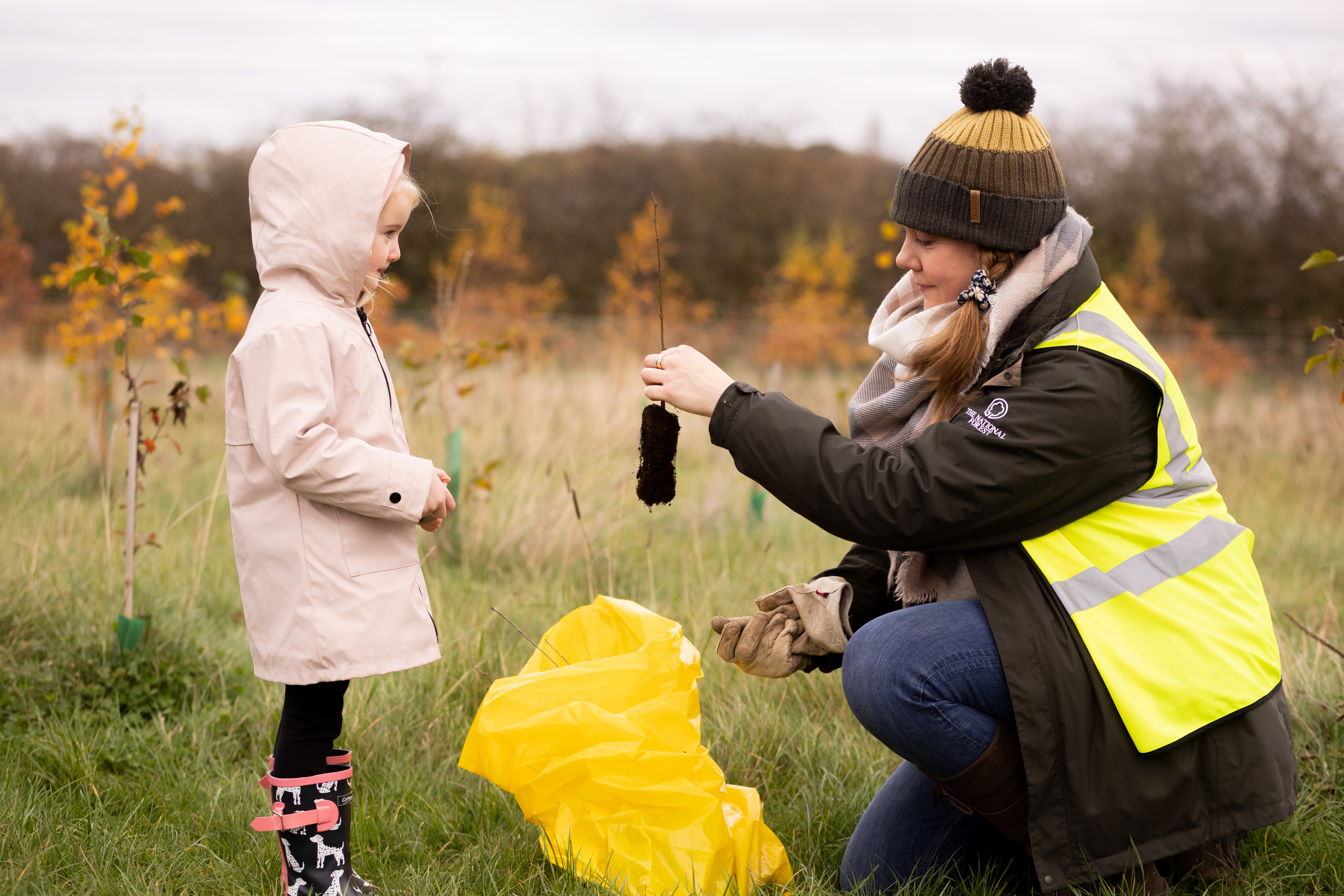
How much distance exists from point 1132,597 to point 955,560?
1.13 ft

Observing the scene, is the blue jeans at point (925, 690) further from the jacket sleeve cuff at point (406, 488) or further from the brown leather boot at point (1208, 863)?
the jacket sleeve cuff at point (406, 488)

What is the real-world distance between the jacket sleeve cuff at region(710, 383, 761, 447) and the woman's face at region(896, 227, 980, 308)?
0.41 metres

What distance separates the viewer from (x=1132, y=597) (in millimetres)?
1795

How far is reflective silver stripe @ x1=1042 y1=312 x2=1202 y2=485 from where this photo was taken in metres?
1.83

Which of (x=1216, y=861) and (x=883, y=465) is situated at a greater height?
(x=883, y=465)

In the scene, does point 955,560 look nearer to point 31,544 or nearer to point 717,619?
point 717,619

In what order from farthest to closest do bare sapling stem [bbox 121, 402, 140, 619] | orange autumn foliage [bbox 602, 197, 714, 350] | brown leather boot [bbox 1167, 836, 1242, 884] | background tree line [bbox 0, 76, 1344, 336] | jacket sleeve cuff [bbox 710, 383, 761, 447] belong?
background tree line [bbox 0, 76, 1344, 336] → orange autumn foliage [bbox 602, 197, 714, 350] → bare sapling stem [bbox 121, 402, 140, 619] → brown leather boot [bbox 1167, 836, 1242, 884] → jacket sleeve cuff [bbox 710, 383, 761, 447]

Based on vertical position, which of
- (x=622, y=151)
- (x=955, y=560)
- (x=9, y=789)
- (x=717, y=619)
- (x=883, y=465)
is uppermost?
(x=622, y=151)

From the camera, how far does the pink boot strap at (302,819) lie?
6.32 feet

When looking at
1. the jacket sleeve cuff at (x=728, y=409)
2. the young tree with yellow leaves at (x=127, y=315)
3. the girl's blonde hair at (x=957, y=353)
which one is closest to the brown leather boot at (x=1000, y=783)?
the girl's blonde hair at (x=957, y=353)

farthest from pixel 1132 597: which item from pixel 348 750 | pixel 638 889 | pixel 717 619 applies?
pixel 348 750

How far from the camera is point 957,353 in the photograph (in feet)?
6.31

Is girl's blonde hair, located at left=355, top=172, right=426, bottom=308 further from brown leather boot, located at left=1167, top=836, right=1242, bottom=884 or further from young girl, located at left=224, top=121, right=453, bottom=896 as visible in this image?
brown leather boot, located at left=1167, top=836, right=1242, bottom=884

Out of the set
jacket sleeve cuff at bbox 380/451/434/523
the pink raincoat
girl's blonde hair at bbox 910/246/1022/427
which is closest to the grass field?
the pink raincoat
